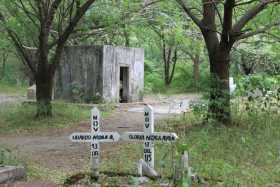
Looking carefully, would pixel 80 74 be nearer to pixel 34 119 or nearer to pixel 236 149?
pixel 34 119

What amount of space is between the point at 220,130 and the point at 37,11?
6675 mm

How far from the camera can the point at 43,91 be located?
578 inches

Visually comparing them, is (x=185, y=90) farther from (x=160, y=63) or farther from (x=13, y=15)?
(x=13, y=15)

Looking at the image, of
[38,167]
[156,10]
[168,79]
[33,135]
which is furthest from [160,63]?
[38,167]

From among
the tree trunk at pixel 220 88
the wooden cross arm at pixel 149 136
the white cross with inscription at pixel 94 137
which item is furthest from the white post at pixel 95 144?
the tree trunk at pixel 220 88

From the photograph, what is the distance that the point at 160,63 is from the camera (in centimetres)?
3828

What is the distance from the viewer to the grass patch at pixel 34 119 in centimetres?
1339

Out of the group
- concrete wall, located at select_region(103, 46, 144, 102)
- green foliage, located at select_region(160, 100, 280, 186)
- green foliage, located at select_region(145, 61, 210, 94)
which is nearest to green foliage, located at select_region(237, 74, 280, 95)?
green foliage, located at select_region(160, 100, 280, 186)

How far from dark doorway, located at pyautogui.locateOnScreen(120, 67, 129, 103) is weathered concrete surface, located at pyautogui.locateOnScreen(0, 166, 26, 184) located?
579 inches

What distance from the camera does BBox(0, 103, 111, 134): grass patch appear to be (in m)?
13.4

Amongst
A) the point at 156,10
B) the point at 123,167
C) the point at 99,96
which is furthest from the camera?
the point at 99,96

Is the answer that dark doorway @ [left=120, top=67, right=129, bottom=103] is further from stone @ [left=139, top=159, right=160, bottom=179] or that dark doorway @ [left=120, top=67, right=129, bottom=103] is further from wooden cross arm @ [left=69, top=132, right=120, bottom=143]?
stone @ [left=139, top=159, right=160, bottom=179]

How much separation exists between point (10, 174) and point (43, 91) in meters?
8.46

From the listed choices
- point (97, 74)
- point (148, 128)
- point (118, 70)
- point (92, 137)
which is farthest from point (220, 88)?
point (118, 70)
